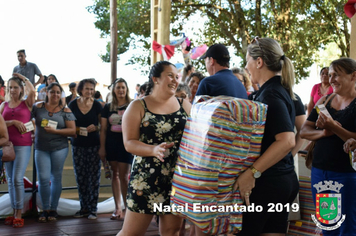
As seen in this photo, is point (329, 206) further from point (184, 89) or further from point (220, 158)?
point (184, 89)

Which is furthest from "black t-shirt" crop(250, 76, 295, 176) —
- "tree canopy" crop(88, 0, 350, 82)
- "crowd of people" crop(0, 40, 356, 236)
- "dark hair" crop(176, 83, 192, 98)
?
"tree canopy" crop(88, 0, 350, 82)

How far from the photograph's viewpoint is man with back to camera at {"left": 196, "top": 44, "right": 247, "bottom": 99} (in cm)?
323

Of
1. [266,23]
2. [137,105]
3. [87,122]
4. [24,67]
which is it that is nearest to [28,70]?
[24,67]

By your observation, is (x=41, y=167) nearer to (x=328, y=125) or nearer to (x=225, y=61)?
(x=225, y=61)

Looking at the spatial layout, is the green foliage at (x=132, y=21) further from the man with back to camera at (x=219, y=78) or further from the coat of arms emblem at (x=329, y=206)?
the coat of arms emblem at (x=329, y=206)

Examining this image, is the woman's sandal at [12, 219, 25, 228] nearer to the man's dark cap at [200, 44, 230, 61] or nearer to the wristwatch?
the man's dark cap at [200, 44, 230, 61]

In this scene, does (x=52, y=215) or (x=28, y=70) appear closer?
(x=52, y=215)

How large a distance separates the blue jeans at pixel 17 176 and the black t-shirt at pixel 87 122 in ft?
2.32

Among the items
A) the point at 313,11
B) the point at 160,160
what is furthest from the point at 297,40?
the point at 160,160

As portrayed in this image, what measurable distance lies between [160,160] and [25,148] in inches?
114

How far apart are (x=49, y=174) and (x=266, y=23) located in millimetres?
12756

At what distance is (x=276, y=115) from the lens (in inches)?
72.2

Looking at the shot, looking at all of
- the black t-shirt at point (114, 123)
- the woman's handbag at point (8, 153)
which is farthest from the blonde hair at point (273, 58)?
the woman's handbag at point (8, 153)

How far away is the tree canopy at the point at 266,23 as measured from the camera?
1459 cm
